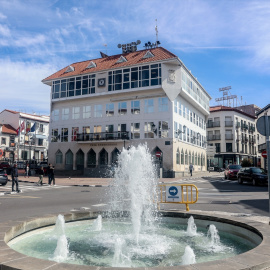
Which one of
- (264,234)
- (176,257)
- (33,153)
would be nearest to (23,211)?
(176,257)

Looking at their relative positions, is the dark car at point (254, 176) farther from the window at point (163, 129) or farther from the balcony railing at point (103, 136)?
the balcony railing at point (103, 136)

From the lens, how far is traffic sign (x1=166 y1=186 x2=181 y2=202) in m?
10.3

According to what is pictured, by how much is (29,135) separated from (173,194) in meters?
61.0

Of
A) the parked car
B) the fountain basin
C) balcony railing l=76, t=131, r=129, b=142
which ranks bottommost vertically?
the fountain basin

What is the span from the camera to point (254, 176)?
78.4 feet

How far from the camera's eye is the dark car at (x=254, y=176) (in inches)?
915

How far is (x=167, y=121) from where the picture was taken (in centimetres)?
3719

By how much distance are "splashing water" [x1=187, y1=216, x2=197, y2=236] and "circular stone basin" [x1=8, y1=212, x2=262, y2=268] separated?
0.12 meters

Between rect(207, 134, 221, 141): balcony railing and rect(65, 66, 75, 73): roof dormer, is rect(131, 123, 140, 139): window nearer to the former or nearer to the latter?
rect(65, 66, 75, 73): roof dormer

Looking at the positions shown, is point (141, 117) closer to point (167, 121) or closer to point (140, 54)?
point (167, 121)

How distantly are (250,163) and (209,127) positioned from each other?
1858 centimetres

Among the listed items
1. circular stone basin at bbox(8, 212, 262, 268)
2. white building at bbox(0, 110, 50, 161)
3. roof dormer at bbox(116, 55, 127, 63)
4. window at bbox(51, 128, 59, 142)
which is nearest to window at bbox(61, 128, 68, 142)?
window at bbox(51, 128, 59, 142)

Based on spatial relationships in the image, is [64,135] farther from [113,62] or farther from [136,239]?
[136,239]

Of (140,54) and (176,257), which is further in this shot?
(140,54)
